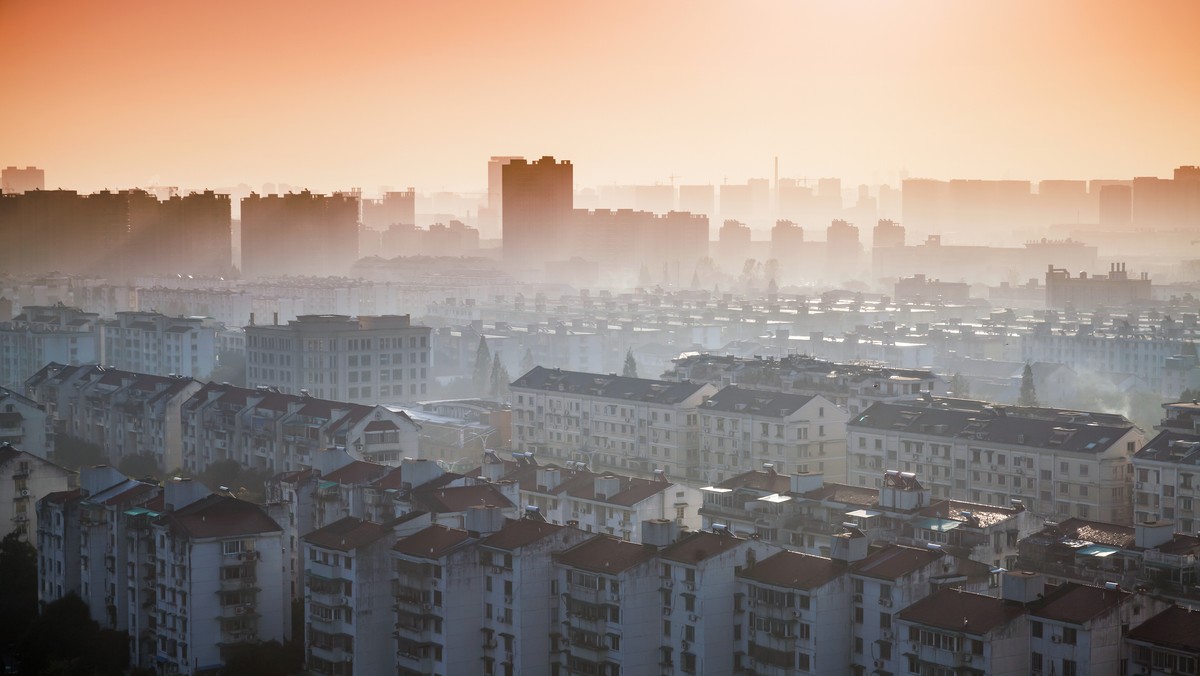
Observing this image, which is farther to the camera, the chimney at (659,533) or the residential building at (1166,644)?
the chimney at (659,533)

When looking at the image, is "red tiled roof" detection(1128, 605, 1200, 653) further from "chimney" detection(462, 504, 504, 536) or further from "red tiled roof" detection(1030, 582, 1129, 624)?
"chimney" detection(462, 504, 504, 536)

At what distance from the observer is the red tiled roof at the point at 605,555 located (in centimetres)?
1299

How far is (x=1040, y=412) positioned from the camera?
2178 centimetres

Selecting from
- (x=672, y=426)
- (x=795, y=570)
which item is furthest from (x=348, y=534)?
(x=672, y=426)

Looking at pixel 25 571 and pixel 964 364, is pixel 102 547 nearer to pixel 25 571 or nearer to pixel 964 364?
pixel 25 571

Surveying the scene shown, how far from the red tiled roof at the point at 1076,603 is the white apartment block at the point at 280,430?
388 inches

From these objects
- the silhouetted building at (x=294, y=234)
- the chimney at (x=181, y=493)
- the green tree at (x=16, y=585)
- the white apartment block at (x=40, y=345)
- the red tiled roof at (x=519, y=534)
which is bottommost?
the green tree at (x=16, y=585)

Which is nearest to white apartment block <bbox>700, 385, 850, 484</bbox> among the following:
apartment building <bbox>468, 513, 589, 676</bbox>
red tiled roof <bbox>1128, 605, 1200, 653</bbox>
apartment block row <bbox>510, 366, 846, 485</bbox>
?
apartment block row <bbox>510, 366, 846, 485</bbox>

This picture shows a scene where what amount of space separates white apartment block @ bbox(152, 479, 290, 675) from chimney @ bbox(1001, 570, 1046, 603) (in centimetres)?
630

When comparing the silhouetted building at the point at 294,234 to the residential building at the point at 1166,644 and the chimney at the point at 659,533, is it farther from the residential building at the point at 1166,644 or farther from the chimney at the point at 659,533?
the residential building at the point at 1166,644

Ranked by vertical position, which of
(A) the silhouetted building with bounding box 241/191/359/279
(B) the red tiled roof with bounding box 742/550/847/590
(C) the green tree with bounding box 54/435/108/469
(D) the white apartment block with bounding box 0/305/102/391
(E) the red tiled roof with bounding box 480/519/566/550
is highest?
(A) the silhouetted building with bounding box 241/191/359/279

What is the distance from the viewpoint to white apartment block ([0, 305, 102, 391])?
3216 cm

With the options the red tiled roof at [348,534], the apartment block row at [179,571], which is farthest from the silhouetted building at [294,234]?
the red tiled roof at [348,534]

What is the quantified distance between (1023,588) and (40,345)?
970 inches
